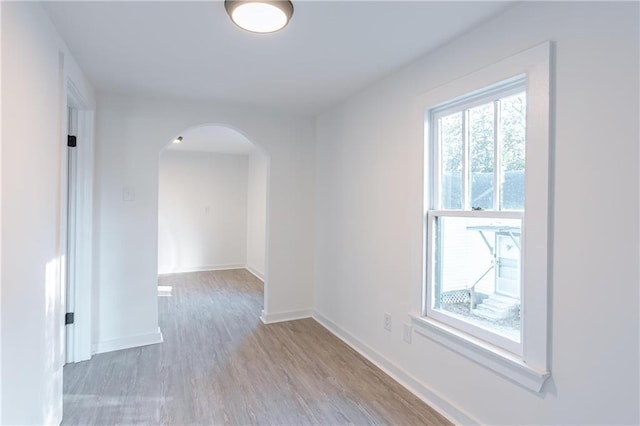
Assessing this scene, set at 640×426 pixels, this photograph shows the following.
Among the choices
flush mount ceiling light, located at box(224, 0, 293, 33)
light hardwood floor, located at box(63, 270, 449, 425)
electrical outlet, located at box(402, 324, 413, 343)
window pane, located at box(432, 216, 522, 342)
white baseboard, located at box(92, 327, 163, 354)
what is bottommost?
light hardwood floor, located at box(63, 270, 449, 425)

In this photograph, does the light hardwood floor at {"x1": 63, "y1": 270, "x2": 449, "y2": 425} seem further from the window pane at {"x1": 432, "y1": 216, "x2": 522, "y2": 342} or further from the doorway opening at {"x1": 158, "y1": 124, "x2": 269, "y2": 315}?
the doorway opening at {"x1": 158, "y1": 124, "x2": 269, "y2": 315}

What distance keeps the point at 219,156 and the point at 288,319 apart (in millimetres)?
3932

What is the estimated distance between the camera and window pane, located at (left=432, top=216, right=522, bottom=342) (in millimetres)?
1784

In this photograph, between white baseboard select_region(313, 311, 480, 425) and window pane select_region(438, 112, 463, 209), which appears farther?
window pane select_region(438, 112, 463, 209)

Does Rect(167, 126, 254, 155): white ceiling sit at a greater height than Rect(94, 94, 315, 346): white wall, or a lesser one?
greater

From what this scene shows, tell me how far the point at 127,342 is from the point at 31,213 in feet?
6.28

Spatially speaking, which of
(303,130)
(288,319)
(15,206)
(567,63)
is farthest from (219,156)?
(567,63)

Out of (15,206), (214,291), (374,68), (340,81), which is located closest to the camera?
(15,206)

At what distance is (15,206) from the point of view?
1394 mm

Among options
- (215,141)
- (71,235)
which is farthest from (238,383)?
(215,141)

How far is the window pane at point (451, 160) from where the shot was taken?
2.11 metres

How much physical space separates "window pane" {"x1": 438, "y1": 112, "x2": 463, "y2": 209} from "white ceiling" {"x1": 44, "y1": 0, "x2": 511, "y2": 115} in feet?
1.64

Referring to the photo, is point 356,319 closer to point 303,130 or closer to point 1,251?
point 303,130

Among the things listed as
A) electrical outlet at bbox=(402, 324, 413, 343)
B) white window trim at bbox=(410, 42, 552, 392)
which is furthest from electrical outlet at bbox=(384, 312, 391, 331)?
white window trim at bbox=(410, 42, 552, 392)
